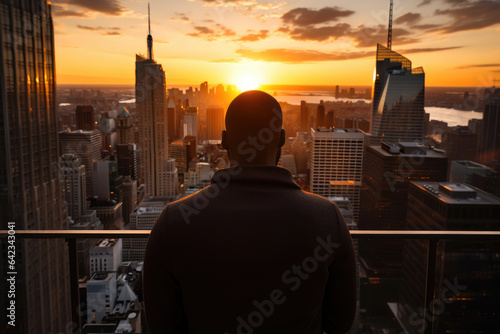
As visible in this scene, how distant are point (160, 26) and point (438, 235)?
280 inches

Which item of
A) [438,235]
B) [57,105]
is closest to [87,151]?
[57,105]

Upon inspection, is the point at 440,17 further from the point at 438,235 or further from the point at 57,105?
the point at 438,235

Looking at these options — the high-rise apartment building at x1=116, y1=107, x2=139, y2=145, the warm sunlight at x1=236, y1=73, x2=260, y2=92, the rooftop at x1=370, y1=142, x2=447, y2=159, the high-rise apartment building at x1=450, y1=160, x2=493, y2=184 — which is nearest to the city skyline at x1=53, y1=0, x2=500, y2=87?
the warm sunlight at x1=236, y1=73, x2=260, y2=92

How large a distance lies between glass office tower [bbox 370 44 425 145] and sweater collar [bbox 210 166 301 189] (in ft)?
95.4

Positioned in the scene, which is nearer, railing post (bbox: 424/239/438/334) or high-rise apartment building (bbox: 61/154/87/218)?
railing post (bbox: 424/239/438/334)

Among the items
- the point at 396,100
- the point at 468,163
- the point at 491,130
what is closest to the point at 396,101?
the point at 396,100

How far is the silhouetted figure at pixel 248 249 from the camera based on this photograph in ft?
2.15

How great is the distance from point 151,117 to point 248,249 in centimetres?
3600

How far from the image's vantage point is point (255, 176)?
0.70 m

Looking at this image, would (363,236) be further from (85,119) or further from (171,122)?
(171,122)

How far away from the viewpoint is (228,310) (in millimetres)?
675

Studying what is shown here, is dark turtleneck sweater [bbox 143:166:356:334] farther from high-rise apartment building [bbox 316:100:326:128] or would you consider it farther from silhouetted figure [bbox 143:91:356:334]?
high-rise apartment building [bbox 316:100:326:128]

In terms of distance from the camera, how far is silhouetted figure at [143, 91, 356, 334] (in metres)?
0.66

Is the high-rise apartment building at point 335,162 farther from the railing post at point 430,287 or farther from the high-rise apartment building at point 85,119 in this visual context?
the railing post at point 430,287
